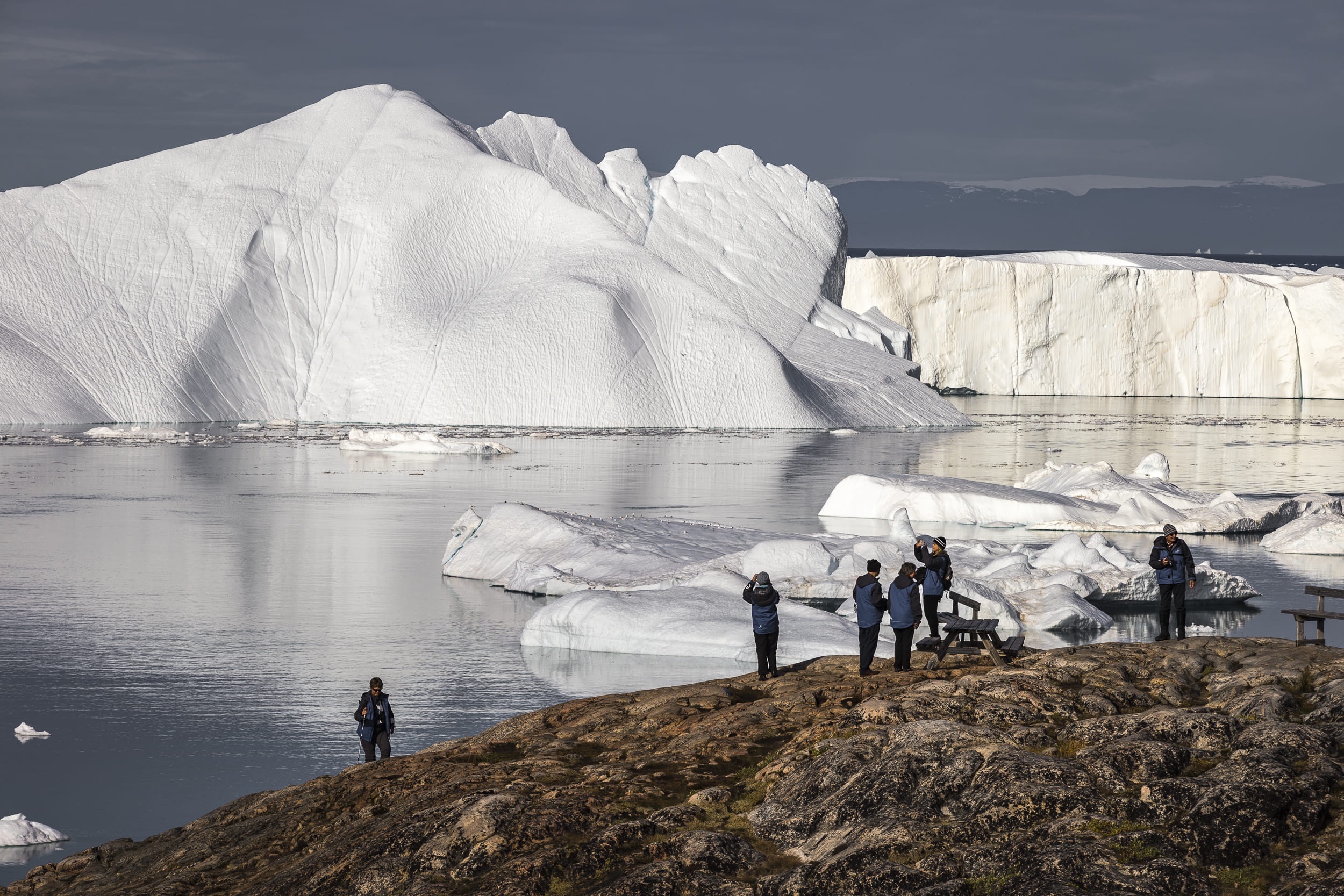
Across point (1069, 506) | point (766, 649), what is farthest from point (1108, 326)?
point (766, 649)

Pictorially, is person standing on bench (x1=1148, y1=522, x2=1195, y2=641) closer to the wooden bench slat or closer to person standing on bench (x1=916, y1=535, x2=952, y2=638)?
the wooden bench slat

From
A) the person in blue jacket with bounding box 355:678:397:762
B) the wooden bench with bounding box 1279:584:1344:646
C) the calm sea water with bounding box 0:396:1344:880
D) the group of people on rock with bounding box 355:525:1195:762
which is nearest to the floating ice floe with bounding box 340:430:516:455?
the calm sea water with bounding box 0:396:1344:880

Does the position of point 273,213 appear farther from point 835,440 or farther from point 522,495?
point 522,495

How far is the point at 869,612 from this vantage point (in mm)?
10570

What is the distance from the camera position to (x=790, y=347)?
50719 mm

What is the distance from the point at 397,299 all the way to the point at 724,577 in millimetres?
31989

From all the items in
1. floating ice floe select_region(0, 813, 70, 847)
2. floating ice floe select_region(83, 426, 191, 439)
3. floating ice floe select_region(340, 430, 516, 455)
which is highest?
floating ice floe select_region(83, 426, 191, 439)

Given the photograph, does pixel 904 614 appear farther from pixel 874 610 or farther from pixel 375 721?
pixel 375 721

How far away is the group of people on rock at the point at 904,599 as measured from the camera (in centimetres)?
1062

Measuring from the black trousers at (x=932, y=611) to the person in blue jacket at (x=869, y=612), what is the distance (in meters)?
0.97

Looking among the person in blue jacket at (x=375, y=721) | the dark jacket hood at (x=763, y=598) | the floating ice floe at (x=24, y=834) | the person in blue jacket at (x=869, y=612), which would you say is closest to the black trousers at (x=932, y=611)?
the person in blue jacket at (x=869, y=612)

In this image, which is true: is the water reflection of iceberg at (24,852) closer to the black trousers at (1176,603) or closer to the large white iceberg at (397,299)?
the black trousers at (1176,603)

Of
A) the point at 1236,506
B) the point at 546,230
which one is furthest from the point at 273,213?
the point at 1236,506

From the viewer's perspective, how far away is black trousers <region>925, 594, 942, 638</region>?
11.6 m
